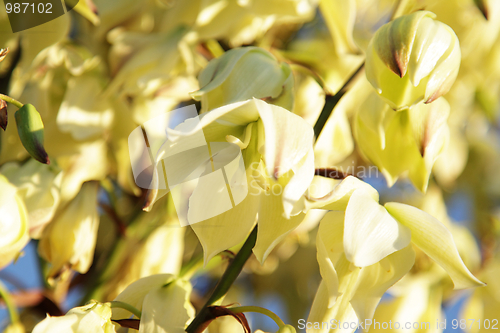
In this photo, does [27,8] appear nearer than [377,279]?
No

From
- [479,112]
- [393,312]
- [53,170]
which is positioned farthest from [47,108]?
[479,112]

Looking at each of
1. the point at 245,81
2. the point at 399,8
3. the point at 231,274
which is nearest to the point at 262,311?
the point at 231,274

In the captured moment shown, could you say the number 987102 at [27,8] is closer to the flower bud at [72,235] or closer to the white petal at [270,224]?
the flower bud at [72,235]

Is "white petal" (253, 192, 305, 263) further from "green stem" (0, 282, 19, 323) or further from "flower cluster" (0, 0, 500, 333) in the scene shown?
"green stem" (0, 282, 19, 323)

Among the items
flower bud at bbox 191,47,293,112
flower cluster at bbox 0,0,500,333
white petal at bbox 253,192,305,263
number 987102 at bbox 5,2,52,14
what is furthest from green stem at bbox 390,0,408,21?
number 987102 at bbox 5,2,52,14

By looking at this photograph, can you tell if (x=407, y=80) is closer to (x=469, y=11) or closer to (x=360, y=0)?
(x=469, y=11)

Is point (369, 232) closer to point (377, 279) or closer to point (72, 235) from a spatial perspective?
point (377, 279)

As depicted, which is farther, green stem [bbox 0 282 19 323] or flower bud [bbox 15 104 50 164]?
green stem [bbox 0 282 19 323]
